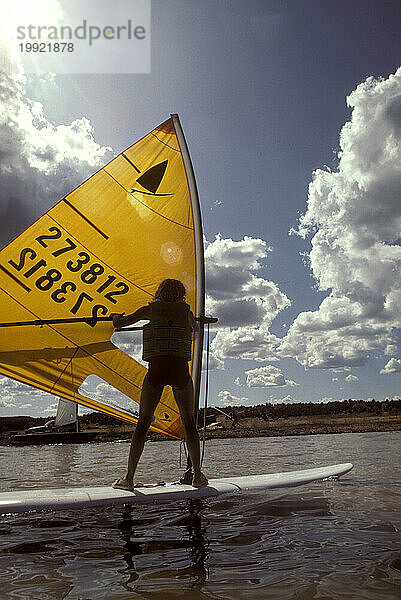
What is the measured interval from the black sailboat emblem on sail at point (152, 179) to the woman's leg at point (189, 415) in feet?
7.54

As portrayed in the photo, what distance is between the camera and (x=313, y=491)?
19.5 ft

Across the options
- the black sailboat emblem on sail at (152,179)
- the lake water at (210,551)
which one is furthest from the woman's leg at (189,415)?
the black sailboat emblem on sail at (152,179)

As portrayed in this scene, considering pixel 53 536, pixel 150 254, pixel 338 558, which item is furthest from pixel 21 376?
pixel 338 558

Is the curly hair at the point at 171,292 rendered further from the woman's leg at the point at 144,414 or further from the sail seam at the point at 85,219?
the sail seam at the point at 85,219

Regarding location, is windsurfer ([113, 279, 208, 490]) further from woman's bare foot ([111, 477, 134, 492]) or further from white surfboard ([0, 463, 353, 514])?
white surfboard ([0, 463, 353, 514])

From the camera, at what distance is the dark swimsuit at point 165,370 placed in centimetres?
516

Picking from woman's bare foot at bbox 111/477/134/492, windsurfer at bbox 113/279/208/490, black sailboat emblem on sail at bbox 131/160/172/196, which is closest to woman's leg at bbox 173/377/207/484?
windsurfer at bbox 113/279/208/490

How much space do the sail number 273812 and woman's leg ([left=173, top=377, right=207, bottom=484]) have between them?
127 centimetres

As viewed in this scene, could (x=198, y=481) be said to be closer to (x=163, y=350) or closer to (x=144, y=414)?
(x=144, y=414)

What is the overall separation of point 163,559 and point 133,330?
3.18 metres

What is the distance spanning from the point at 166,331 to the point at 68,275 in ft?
4.67

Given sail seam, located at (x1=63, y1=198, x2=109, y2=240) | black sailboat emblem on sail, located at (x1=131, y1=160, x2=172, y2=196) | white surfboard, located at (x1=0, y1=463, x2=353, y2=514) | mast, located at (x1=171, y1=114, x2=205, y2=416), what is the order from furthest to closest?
1. mast, located at (x1=171, y1=114, x2=205, y2=416)
2. black sailboat emblem on sail, located at (x1=131, y1=160, x2=172, y2=196)
3. sail seam, located at (x1=63, y1=198, x2=109, y2=240)
4. white surfboard, located at (x1=0, y1=463, x2=353, y2=514)

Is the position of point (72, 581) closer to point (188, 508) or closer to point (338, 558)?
point (338, 558)

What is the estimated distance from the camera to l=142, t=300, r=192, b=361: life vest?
17.0ft
